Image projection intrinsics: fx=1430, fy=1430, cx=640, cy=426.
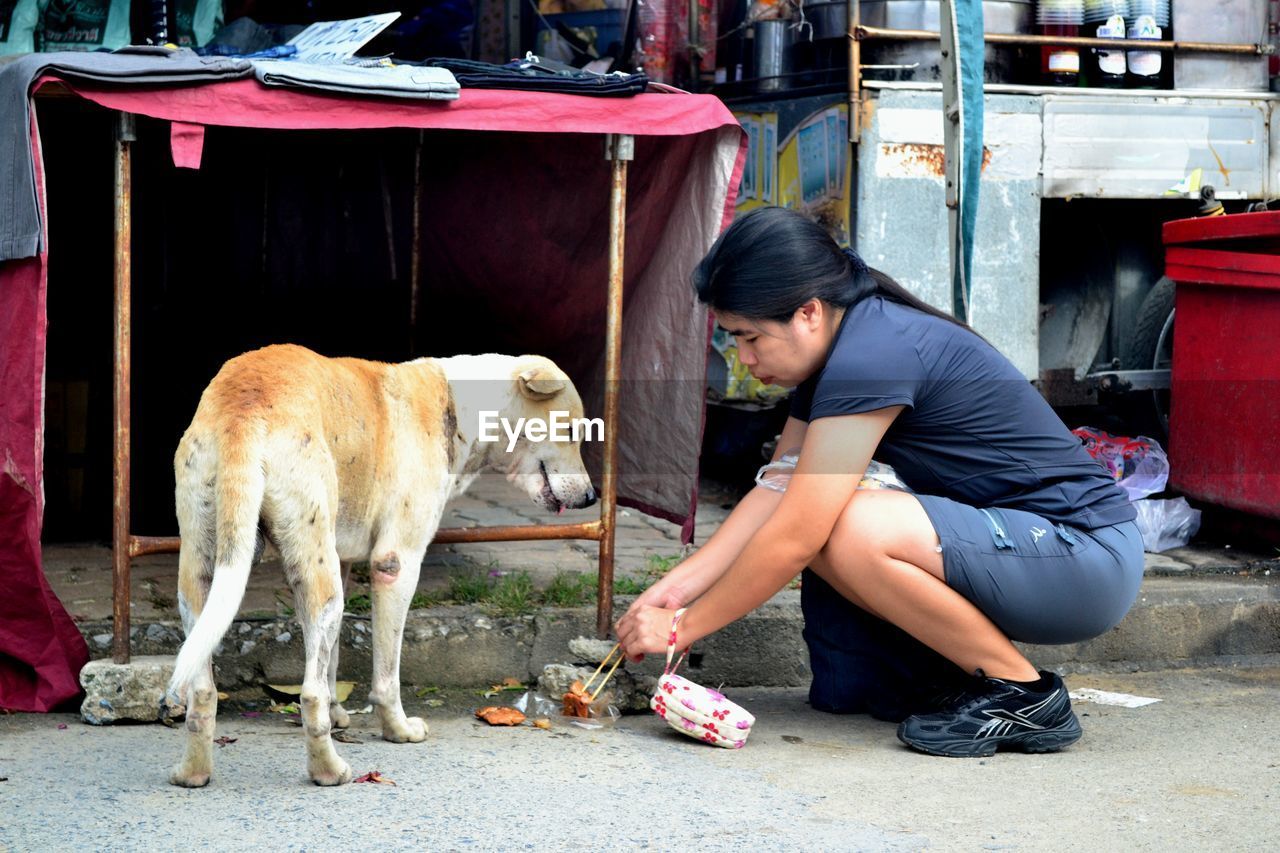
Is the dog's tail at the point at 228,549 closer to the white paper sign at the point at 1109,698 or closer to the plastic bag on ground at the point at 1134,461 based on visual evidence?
the white paper sign at the point at 1109,698

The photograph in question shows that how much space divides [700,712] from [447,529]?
95 centimetres

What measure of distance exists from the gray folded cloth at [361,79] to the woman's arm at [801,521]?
1237 millimetres

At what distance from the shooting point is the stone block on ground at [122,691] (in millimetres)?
3541

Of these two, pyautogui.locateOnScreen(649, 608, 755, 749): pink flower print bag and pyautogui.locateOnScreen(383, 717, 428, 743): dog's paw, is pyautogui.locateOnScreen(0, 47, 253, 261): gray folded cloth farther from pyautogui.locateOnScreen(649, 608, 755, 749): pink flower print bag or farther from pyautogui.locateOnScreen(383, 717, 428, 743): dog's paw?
pyautogui.locateOnScreen(649, 608, 755, 749): pink flower print bag

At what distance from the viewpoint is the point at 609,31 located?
20.9ft

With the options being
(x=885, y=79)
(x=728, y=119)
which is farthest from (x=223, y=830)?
(x=885, y=79)

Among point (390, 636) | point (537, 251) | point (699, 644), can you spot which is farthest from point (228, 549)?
point (537, 251)

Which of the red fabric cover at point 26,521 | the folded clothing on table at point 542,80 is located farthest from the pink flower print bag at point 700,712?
the red fabric cover at point 26,521

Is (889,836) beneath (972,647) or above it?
A: beneath

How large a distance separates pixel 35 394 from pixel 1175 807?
2.74 m

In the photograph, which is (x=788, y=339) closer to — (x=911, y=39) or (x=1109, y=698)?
(x=1109, y=698)

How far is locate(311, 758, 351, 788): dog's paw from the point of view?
3041 millimetres

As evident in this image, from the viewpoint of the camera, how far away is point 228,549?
2.86 m

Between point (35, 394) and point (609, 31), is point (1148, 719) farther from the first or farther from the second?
point (609, 31)
